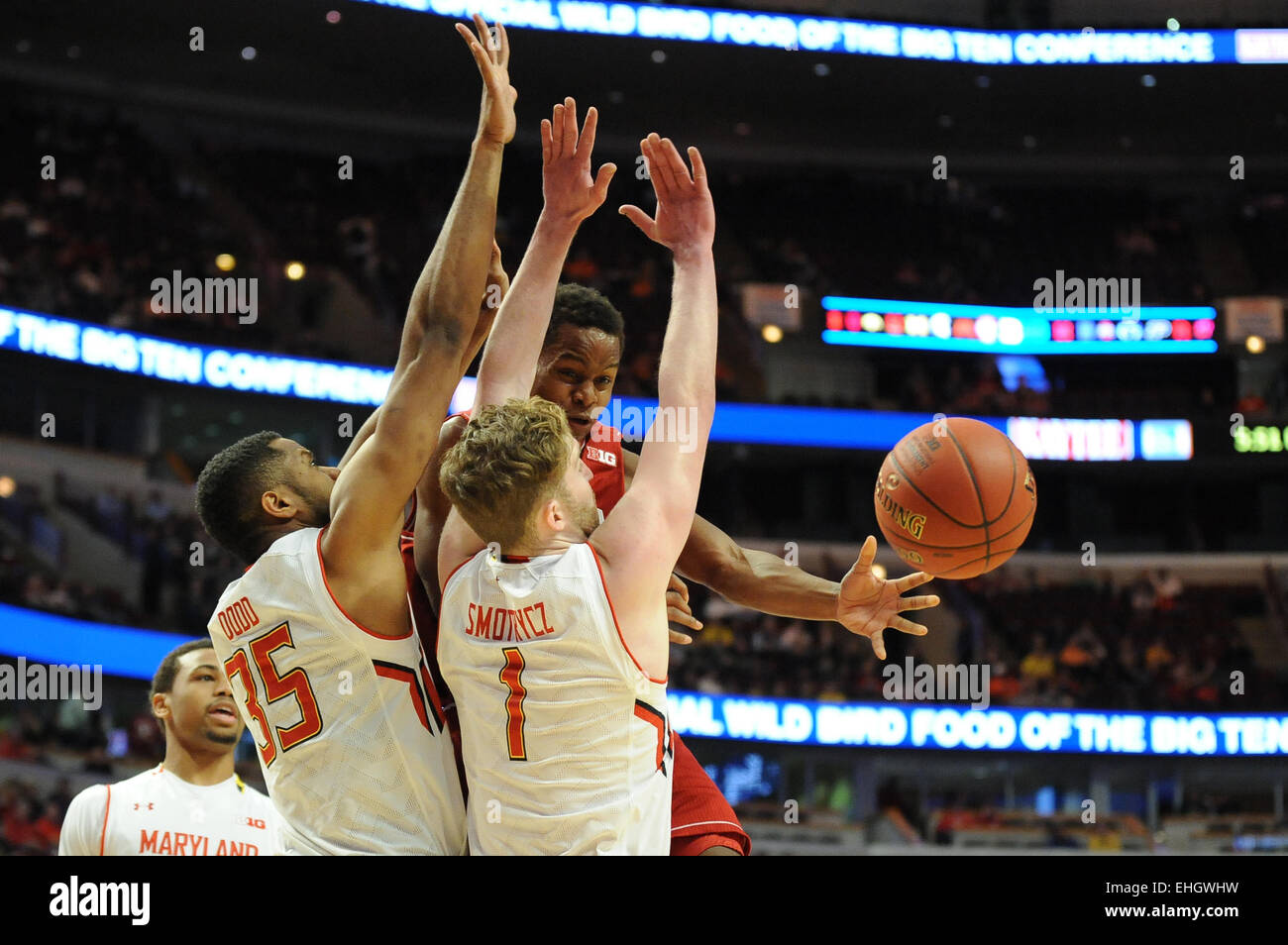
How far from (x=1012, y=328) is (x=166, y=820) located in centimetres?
1779

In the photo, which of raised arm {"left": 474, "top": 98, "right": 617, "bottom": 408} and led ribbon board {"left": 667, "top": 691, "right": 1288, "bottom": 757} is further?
led ribbon board {"left": 667, "top": 691, "right": 1288, "bottom": 757}

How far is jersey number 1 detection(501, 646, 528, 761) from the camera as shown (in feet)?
9.11

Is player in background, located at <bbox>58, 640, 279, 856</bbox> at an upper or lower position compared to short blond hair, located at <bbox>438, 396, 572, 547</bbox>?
lower

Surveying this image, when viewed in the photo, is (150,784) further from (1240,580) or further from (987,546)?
(1240,580)

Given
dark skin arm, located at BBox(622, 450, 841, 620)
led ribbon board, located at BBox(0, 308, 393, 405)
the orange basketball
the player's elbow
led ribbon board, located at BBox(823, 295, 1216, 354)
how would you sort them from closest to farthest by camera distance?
1. dark skin arm, located at BBox(622, 450, 841, 620)
2. the orange basketball
3. the player's elbow
4. led ribbon board, located at BBox(0, 308, 393, 405)
5. led ribbon board, located at BBox(823, 295, 1216, 354)

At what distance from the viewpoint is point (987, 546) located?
3.94 meters

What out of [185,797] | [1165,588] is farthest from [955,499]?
[1165,588]

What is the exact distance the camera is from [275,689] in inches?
124

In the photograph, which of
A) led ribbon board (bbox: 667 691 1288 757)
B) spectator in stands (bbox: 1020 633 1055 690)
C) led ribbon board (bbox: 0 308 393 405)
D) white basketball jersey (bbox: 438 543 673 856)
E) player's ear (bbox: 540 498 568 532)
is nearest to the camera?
white basketball jersey (bbox: 438 543 673 856)

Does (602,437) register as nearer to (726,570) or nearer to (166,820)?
(726,570)

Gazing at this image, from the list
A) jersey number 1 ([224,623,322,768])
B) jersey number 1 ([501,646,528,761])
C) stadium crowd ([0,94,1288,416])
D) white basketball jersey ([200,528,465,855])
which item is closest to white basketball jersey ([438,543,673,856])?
jersey number 1 ([501,646,528,761])

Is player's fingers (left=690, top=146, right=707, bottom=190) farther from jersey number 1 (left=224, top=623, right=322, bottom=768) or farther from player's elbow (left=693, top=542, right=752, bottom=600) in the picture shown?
jersey number 1 (left=224, top=623, right=322, bottom=768)

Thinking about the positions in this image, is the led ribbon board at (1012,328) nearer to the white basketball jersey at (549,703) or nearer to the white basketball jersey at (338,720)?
the white basketball jersey at (338,720)
